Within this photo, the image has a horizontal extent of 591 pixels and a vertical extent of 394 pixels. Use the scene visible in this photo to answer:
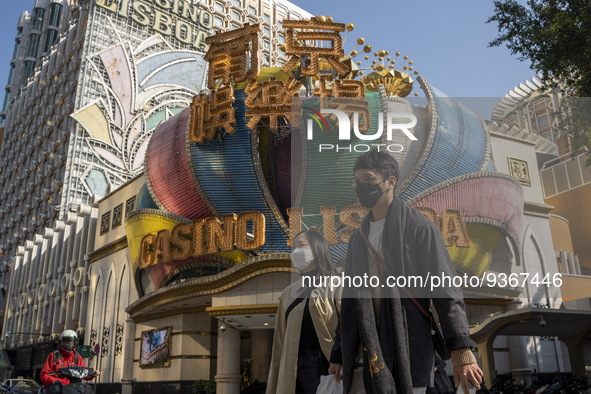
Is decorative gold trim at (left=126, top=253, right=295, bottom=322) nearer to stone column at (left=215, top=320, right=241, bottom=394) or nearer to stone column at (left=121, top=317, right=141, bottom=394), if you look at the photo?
stone column at (left=215, top=320, right=241, bottom=394)

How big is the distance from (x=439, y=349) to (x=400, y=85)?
2008 cm

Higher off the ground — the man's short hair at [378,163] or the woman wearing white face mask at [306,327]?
the man's short hair at [378,163]

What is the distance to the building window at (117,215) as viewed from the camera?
2692cm

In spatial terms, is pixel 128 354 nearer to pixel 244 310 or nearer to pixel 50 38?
pixel 244 310

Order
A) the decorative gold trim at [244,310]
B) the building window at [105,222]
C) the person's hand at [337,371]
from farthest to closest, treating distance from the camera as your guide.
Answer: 1. the building window at [105,222]
2. the decorative gold trim at [244,310]
3. the person's hand at [337,371]

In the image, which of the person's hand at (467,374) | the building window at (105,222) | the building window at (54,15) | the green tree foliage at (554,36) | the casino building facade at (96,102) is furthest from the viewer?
the building window at (54,15)

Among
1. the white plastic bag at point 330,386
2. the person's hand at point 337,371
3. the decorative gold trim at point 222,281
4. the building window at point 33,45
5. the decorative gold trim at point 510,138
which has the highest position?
the building window at point 33,45

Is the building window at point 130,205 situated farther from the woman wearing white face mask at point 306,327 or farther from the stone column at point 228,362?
the woman wearing white face mask at point 306,327

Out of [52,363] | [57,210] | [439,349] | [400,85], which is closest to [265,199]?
[400,85]

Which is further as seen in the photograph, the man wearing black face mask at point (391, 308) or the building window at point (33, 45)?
the building window at point (33, 45)

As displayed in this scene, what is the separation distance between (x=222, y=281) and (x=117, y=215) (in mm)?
11805

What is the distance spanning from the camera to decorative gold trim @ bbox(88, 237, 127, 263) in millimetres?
26125

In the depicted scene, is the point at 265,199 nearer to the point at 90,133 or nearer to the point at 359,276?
the point at 359,276

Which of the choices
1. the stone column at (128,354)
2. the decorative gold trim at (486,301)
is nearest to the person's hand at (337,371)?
the decorative gold trim at (486,301)
